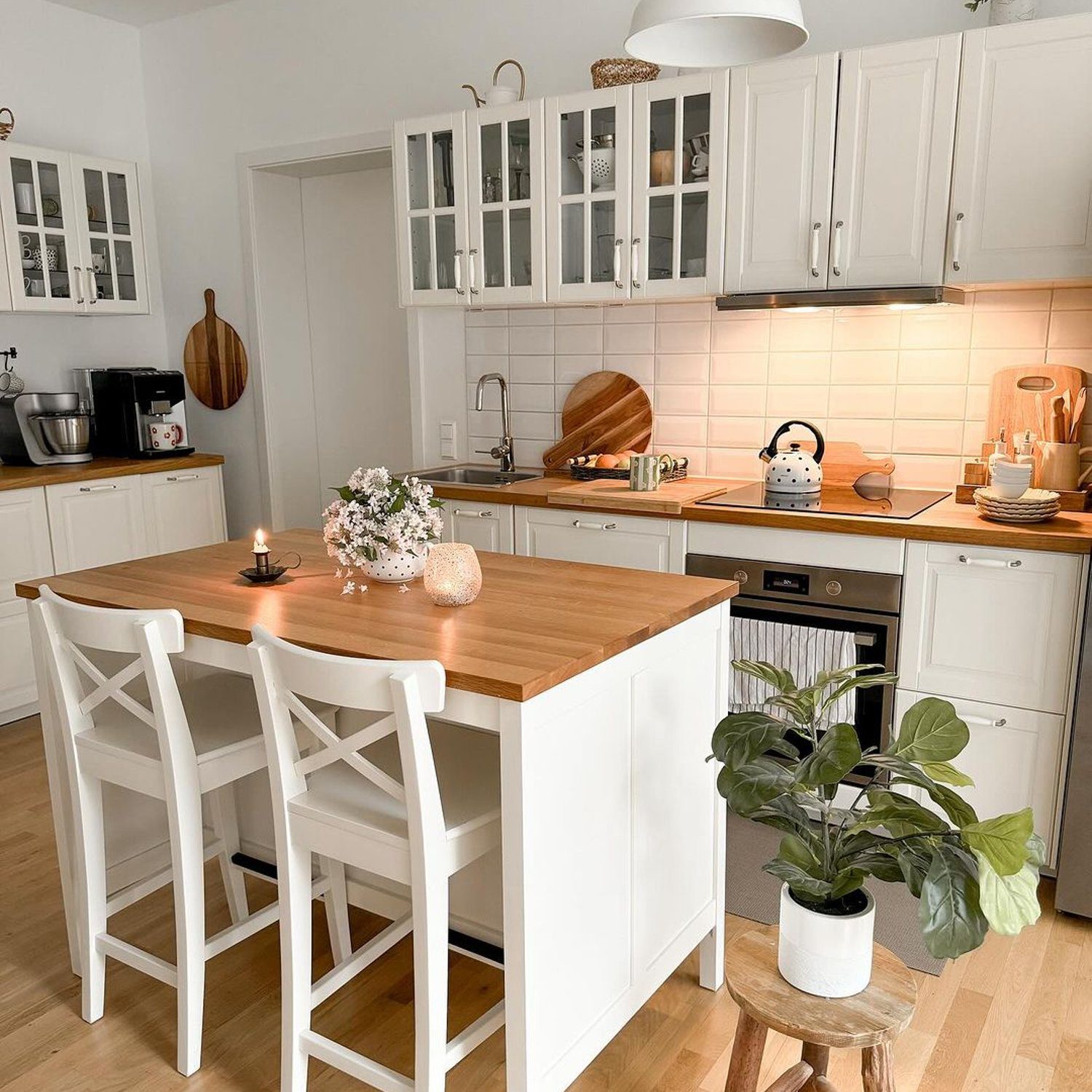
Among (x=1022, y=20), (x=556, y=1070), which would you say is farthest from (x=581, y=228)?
(x=556, y=1070)

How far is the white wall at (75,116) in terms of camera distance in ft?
14.1

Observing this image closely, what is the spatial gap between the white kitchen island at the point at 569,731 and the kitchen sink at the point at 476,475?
4.83ft

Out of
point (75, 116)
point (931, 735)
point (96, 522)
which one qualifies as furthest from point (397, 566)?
point (75, 116)

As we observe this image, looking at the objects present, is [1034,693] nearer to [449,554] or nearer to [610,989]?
[610,989]

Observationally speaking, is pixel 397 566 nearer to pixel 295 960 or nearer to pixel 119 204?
pixel 295 960

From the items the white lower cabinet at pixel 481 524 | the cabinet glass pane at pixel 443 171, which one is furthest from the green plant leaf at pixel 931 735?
the cabinet glass pane at pixel 443 171

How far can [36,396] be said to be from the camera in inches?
163

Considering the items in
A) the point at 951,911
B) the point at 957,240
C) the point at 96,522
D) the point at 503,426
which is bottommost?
the point at 951,911

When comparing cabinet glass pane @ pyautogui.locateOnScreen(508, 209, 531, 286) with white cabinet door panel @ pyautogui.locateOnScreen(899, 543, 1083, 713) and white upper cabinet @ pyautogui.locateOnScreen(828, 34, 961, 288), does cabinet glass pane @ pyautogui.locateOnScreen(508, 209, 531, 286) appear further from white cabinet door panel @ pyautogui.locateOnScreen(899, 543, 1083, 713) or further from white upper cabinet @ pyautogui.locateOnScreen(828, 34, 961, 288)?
white cabinet door panel @ pyautogui.locateOnScreen(899, 543, 1083, 713)

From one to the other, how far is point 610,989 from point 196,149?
428cm

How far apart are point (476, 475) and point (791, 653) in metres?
1.60

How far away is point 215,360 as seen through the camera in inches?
188

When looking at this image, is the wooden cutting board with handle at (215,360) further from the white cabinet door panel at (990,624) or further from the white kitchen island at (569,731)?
→ the white cabinet door panel at (990,624)

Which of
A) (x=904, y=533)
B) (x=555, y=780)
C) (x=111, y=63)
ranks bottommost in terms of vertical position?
(x=555, y=780)
